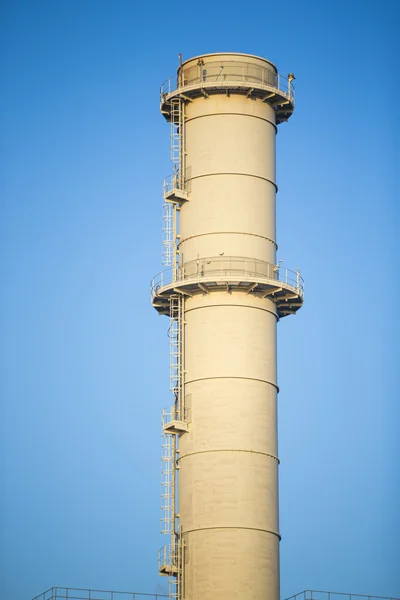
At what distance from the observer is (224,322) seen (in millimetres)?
94500

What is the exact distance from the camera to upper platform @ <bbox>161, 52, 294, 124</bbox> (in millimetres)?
97750

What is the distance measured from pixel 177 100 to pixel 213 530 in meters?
22.8

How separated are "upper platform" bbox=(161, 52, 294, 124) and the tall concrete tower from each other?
2.9 inches

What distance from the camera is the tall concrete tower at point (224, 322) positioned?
91.7m

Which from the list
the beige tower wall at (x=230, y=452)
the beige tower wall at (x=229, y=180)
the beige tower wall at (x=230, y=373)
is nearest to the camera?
the beige tower wall at (x=230, y=452)

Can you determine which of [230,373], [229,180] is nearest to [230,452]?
[230,373]

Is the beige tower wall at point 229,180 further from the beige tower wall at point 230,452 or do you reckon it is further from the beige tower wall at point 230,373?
the beige tower wall at point 230,452

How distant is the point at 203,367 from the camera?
9419 centimetres

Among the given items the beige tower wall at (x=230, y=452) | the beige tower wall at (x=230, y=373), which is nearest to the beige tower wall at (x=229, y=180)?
the beige tower wall at (x=230, y=373)

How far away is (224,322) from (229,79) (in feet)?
42.6

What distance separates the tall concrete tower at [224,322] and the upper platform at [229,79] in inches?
2.9

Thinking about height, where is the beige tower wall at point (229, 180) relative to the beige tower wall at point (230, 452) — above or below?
above

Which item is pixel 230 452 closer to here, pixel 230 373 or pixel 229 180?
pixel 230 373

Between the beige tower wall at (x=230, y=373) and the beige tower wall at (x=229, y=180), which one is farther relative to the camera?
the beige tower wall at (x=229, y=180)
